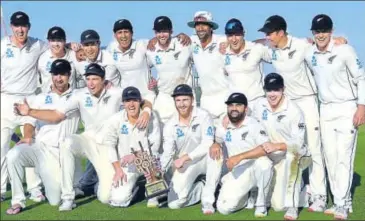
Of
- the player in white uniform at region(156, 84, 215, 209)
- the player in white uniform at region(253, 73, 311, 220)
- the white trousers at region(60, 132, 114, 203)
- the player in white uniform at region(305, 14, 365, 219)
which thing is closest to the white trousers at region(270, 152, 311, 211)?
the player in white uniform at region(253, 73, 311, 220)

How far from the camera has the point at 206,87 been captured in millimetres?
8133

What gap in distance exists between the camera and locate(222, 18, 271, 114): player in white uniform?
302 inches

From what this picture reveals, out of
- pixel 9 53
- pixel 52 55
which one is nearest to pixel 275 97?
pixel 52 55

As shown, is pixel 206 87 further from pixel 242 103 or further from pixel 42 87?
pixel 42 87

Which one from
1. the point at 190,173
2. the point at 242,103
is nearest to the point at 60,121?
the point at 190,173

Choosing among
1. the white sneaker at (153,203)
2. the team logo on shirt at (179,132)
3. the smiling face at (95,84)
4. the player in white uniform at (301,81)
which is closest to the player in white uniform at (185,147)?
the team logo on shirt at (179,132)

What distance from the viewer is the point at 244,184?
7016 mm

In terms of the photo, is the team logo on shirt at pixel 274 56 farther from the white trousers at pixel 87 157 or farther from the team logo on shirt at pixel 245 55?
the white trousers at pixel 87 157

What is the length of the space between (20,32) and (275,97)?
365 cm

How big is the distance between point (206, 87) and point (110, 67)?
144 centimetres

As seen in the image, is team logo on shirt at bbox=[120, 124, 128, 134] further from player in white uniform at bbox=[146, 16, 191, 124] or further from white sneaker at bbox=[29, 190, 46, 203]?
white sneaker at bbox=[29, 190, 46, 203]

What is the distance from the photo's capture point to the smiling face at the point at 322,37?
6.67m

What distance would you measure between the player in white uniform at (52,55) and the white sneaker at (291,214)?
3.50 m

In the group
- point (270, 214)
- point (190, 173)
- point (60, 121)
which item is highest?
point (60, 121)
